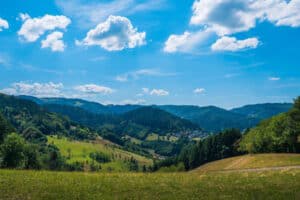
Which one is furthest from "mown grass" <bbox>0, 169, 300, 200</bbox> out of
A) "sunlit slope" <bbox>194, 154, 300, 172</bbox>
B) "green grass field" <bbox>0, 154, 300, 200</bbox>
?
"sunlit slope" <bbox>194, 154, 300, 172</bbox>

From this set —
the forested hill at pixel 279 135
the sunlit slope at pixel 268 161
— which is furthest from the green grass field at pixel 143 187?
the forested hill at pixel 279 135

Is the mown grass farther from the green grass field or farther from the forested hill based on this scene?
the forested hill

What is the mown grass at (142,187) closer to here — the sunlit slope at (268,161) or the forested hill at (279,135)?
the sunlit slope at (268,161)

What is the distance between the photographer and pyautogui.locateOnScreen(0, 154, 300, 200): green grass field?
1020 inches

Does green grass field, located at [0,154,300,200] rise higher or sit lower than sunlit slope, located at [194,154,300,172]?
higher

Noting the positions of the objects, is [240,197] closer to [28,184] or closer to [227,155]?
[28,184]

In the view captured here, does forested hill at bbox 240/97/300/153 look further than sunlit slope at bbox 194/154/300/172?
Yes

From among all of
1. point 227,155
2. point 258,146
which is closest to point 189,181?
point 258,146

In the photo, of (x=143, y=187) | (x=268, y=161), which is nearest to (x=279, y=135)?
(x=268, y=161)

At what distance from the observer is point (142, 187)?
29062mm

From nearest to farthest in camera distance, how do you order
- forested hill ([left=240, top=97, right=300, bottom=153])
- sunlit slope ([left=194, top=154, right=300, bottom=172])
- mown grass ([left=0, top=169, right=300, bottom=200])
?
1. mown grass ([left=0, top=169, right=300, bottom=200])
2. sunlit slope ([left=194, top=154, right=300, bottom=172])
3. forested hill ([left=240, top=97, right=300, bottom=153])

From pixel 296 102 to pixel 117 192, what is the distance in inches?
3703

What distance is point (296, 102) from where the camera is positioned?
355 ft

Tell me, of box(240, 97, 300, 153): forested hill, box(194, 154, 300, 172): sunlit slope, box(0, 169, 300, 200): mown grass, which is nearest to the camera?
box(0, 169, 300, 200): mown grass
